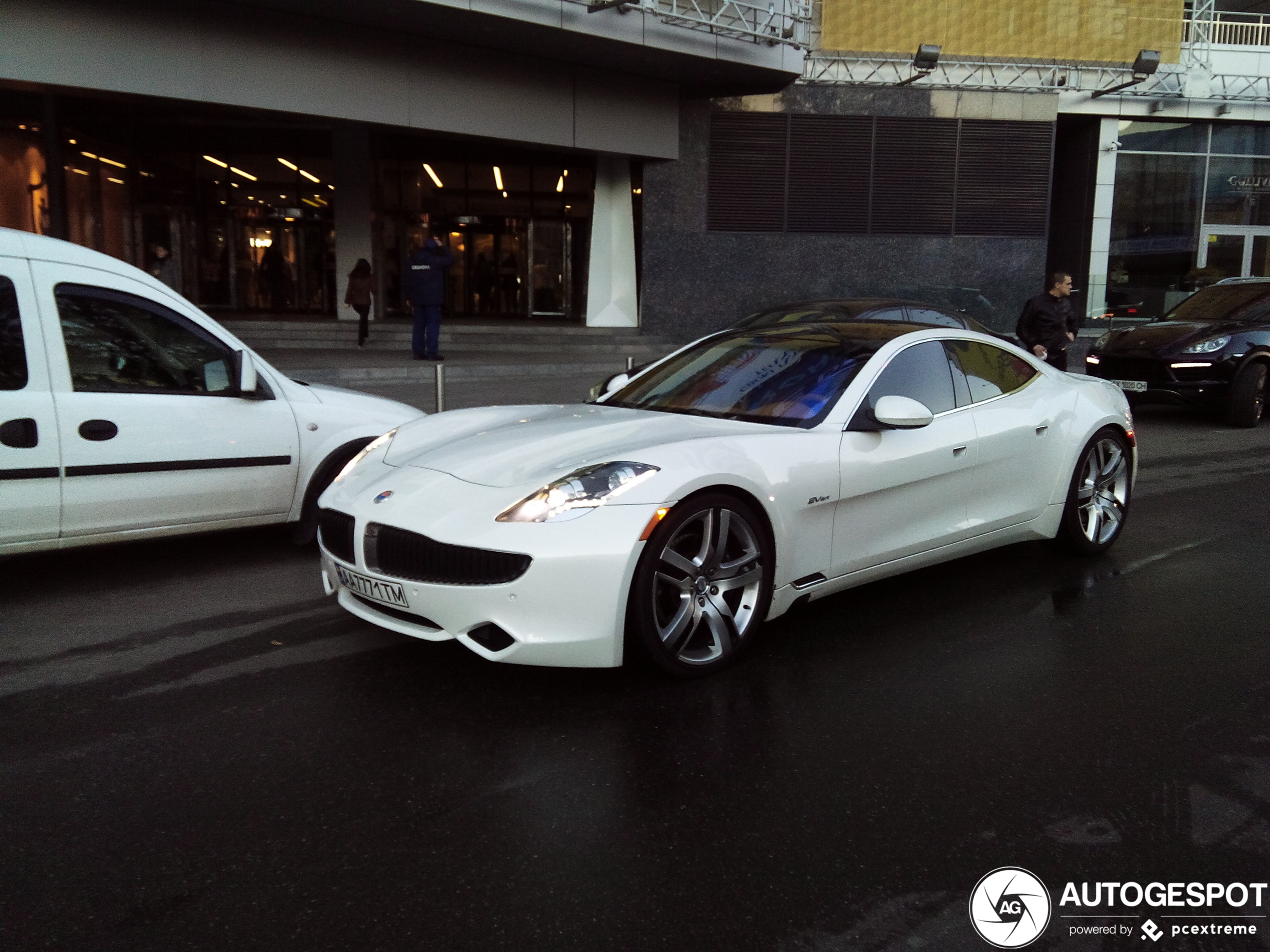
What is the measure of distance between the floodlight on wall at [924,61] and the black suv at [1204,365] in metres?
10.3

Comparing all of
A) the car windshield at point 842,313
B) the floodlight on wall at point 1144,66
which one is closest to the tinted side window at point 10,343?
the car windshield at point 842,313

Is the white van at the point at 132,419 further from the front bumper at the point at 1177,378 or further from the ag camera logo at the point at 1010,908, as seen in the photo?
the front bumper at the point at 1177,378

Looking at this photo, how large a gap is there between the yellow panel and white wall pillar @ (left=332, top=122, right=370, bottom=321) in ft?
33.5

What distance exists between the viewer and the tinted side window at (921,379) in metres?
5.03

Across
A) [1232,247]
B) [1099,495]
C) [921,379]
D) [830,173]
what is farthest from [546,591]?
[1232,247]

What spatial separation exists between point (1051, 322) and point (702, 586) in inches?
393

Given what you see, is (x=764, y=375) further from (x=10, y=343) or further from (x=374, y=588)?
(x=10, y=343)

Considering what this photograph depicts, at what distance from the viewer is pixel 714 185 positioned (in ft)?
75.3

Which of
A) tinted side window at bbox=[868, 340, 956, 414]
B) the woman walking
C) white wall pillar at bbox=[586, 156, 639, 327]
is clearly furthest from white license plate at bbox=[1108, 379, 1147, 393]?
the woman walking

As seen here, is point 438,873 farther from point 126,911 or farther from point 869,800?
point 869,800

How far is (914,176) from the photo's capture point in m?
23.2

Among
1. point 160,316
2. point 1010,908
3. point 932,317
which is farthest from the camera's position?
point 932,317

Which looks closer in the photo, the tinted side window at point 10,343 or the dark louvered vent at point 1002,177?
the tinted side window at point 10,343

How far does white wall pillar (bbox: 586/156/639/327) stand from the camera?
925 inches
